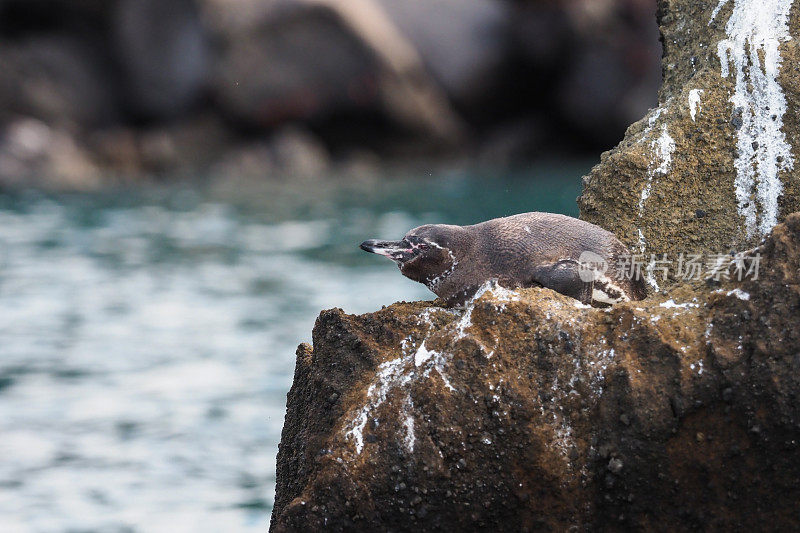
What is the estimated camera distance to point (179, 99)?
70.5 feet

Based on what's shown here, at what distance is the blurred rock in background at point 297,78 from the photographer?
20.9 metres

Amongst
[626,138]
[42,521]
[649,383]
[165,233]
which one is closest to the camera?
[649,383]

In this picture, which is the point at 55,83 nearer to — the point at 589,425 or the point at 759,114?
the point at 759,114


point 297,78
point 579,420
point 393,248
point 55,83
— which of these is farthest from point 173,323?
point 55,83

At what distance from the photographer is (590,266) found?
3451 mm

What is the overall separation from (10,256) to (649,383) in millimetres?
12723

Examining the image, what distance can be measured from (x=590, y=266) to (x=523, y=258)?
0.22 metres

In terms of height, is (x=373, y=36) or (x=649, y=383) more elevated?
(x=373, y=36)

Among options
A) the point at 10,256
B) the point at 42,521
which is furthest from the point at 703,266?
the point at 10,256

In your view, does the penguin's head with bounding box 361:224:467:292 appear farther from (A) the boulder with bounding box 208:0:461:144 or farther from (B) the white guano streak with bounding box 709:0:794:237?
(A) the boulder with bounding box 208:0:461:144

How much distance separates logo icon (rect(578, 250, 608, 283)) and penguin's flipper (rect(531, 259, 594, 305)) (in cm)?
1

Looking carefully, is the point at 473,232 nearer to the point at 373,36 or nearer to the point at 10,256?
the point at 10,256

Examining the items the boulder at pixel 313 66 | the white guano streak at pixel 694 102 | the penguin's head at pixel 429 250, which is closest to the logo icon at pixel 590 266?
the penguin's head at pixel 429 250

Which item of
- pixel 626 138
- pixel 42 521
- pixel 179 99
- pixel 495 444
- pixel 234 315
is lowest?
pixel 495 444
